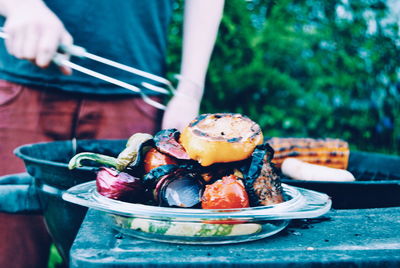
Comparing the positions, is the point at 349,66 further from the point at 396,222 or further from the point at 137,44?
the point at 396,222

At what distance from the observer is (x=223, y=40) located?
10.7 feet

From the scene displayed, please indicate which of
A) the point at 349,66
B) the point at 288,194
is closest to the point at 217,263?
the point at 288,194

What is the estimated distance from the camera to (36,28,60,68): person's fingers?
1.15m

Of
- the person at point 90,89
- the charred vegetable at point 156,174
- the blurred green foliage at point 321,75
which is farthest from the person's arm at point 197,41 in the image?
the blurred green foliage at point 321,75

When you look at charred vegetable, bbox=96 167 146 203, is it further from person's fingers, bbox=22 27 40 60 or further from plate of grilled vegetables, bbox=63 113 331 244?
person's fingers, bbox=22 27 40 60

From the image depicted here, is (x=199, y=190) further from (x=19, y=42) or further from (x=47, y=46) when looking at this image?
(x=19, y=42)

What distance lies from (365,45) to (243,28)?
1185mm

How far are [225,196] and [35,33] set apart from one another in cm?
78

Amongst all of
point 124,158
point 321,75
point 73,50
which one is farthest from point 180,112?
point 321,75

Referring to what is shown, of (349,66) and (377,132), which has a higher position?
(349,66)

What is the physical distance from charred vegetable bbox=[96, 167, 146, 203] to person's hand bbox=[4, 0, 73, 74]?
491 mm

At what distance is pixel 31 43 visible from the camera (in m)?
1.19

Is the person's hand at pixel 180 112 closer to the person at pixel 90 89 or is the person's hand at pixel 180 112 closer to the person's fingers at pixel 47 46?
the person at pixel 90 89

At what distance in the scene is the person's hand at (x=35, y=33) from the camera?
3.81 feet
